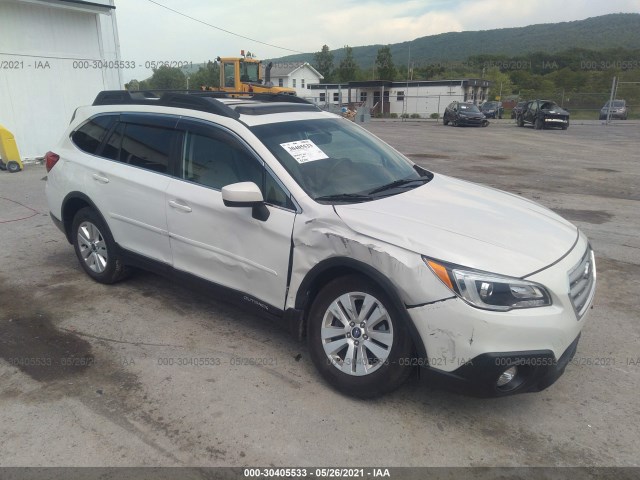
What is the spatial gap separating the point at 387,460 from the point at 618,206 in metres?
7.77

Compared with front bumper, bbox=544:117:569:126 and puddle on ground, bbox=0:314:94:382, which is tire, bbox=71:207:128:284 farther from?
front bumper, bbox=544:117:569:126

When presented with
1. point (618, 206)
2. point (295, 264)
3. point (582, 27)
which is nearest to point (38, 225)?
point (295, 264)

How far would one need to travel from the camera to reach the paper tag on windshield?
139 inches

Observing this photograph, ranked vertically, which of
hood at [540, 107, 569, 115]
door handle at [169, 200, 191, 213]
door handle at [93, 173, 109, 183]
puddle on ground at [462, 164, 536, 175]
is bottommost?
puddle on ground at [462, 164, 536, 175]

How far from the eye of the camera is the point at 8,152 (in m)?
11.5

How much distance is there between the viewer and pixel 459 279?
8.52ft

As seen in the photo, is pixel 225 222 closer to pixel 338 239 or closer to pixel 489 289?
pixel 338 239

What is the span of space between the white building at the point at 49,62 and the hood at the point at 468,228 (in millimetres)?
12877

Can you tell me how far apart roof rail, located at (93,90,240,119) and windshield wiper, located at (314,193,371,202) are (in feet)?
3.25

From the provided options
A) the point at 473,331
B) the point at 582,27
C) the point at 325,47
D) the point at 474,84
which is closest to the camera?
the point at 473,331

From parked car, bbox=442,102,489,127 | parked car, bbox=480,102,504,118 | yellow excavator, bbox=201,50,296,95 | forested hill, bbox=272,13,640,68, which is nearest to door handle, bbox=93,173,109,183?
yellow excavator, bbox=201,50,296,95

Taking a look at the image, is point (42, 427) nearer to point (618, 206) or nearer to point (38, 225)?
point (38, 225)

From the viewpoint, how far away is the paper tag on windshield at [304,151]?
3.53 metres

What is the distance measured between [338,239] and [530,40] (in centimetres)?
14929
